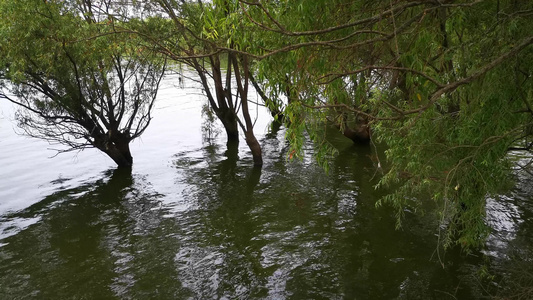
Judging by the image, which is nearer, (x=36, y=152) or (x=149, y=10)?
(x=149, y=10)

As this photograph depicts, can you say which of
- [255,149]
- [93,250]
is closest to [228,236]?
[93,250]

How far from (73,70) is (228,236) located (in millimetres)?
→ 7409

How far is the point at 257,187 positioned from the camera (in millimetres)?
13156

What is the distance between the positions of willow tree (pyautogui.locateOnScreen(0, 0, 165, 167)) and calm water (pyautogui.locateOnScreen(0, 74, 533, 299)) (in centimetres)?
181

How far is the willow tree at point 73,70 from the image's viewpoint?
1164cm

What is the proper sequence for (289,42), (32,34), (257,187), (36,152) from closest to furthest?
(289,42), (32,34), (257,187), (36,152)

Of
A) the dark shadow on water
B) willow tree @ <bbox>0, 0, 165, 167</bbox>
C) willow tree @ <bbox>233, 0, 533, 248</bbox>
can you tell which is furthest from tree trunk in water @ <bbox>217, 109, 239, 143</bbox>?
willow tree @ <bbox>233, 0, 533, 248</bbox>

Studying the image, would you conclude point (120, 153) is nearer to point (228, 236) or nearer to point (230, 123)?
point (230, 123)

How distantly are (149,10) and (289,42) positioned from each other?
874 centimetres

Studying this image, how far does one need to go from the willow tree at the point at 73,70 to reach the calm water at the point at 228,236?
1.81 m

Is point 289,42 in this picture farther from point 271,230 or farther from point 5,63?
point 5,63

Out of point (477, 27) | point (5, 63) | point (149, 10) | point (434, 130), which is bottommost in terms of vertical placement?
point (434, 130)

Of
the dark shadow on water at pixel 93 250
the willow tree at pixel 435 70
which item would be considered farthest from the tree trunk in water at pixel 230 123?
the willow tree at pixel 435 70

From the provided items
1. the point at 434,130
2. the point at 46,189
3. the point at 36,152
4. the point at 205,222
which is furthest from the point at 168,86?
the point at 434,130
